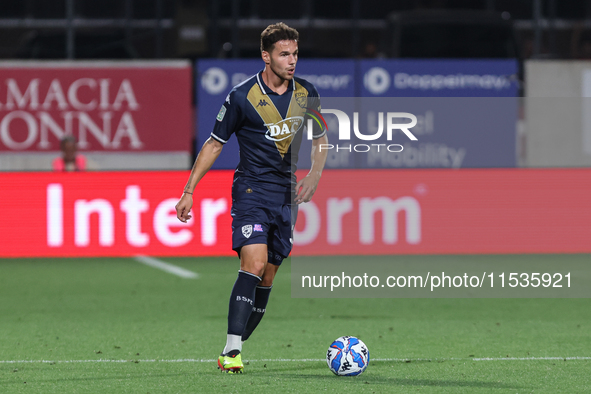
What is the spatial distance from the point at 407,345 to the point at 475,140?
11.9 meters

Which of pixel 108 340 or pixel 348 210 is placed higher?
pixel 348 210

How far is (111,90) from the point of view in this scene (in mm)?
18703

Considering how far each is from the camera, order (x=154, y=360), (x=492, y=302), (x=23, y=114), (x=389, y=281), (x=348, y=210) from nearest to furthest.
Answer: (x=154, y=360), (x=492, y=302), (x=389, y=281), (x=348, y=210), (x=23, y=114)

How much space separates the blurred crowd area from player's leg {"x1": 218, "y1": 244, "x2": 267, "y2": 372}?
44.3 ft

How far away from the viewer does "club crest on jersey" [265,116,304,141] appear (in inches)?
239


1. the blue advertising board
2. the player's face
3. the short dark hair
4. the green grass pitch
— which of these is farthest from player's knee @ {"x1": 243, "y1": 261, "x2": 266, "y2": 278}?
the blue advertising board

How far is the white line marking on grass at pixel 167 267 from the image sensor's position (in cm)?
1223

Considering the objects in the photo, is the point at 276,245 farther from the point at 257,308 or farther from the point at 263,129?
the point at 263,129

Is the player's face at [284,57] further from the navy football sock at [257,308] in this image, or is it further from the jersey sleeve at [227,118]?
the navy football sock at [257,308]

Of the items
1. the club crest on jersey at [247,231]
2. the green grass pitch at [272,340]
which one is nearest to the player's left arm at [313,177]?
the club crest on jersey at [247,231]

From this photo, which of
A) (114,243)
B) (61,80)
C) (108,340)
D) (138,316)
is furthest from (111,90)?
(108,340)

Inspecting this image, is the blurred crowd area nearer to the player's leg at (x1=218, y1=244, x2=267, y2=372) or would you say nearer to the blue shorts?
the blue shorts

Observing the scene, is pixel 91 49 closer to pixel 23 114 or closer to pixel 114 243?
pixel 23 114

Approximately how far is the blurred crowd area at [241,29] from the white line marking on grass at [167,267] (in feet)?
20.3
